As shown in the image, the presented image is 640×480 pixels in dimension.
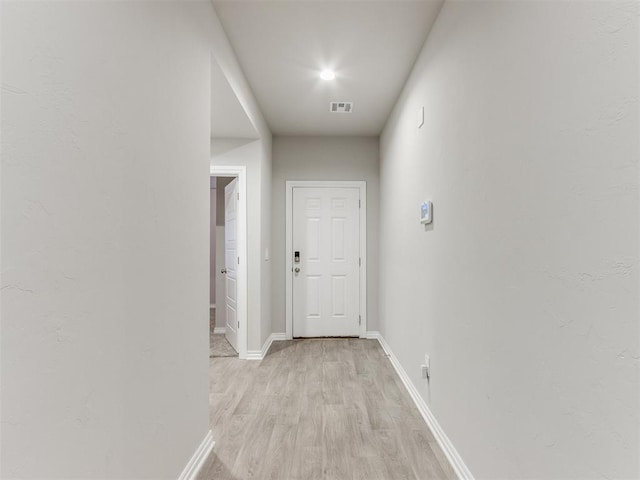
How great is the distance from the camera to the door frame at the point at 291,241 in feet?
14.8

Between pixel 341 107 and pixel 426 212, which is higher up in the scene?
pixel 341 107

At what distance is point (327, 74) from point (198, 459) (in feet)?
9.04

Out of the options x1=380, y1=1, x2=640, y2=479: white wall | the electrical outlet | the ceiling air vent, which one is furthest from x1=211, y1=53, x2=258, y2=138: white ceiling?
the electrical outlet

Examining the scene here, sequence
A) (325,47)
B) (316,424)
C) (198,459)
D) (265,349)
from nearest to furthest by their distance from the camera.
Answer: (198,459) → (316,424) → (325,47) → (265,349)

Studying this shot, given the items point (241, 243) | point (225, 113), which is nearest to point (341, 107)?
point (225, 113)

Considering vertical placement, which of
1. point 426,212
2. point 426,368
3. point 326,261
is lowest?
point 426,368

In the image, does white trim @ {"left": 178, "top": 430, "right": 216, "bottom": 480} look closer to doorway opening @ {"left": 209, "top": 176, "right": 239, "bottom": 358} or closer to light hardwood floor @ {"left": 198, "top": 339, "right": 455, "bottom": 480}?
light hardwood floor @ {"left": 198, "top": 339, "right": 455, "bottom": 480}

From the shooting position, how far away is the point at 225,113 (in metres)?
3.02

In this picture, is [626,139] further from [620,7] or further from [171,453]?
[171,453]

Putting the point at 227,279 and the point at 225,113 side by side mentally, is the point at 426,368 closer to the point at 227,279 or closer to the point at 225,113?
the point at 225,113

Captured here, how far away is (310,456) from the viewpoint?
6.45 feet

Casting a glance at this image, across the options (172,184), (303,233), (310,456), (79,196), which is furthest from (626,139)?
(303,233)

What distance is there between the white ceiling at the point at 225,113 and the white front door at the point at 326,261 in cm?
121

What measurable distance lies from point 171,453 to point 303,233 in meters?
3.20
